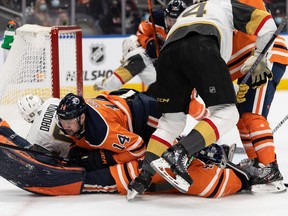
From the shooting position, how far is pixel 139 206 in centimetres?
323

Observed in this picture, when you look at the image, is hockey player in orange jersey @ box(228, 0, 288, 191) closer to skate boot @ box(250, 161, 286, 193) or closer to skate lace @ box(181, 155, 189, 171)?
skate boot @ box(250, 161, 286, 193)

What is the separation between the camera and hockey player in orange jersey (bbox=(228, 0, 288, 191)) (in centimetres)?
350

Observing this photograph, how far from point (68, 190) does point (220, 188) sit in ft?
2.21

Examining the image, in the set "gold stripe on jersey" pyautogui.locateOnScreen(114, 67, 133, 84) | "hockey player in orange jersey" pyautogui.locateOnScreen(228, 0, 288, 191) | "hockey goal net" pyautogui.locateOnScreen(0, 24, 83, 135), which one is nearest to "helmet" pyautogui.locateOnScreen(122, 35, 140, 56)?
"gold stripe on jersey" pyautogui.locateOnScreen(114, 67, 133, 84)

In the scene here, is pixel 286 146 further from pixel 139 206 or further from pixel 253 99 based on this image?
pixel 139 206

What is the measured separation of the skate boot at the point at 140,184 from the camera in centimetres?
324

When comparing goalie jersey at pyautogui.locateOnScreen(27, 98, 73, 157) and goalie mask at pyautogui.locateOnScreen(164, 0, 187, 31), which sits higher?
goalie mask at pyautogui.locateOnScreen(164, 0, 187, 31)

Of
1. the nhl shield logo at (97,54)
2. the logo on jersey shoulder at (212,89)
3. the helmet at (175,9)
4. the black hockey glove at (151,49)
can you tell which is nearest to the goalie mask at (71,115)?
the logo on jersey shoulder at (212,89)

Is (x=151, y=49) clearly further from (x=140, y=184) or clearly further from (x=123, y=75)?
(x=140, y=184)

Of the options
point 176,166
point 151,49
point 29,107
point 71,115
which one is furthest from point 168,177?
point 151,49

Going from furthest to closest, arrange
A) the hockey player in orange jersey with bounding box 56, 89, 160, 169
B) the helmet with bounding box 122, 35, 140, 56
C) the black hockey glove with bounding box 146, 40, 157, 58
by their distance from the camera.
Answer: the helmet with bounding box 122, 35, 140, 56 < the black hockey glove with bounding box 146, 40, 157, 58 < the hockey player in orange jersey with bounding box 56, 89, 160, 169

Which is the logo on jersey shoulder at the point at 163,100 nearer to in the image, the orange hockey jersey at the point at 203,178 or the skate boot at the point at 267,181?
the orange hockey jersey at the point at 203,178

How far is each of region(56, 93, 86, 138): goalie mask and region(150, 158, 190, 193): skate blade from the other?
1.32 ft

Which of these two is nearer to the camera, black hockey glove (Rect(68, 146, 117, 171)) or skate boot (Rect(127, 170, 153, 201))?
skate boot (Rect(127, 170, 153, 201))
